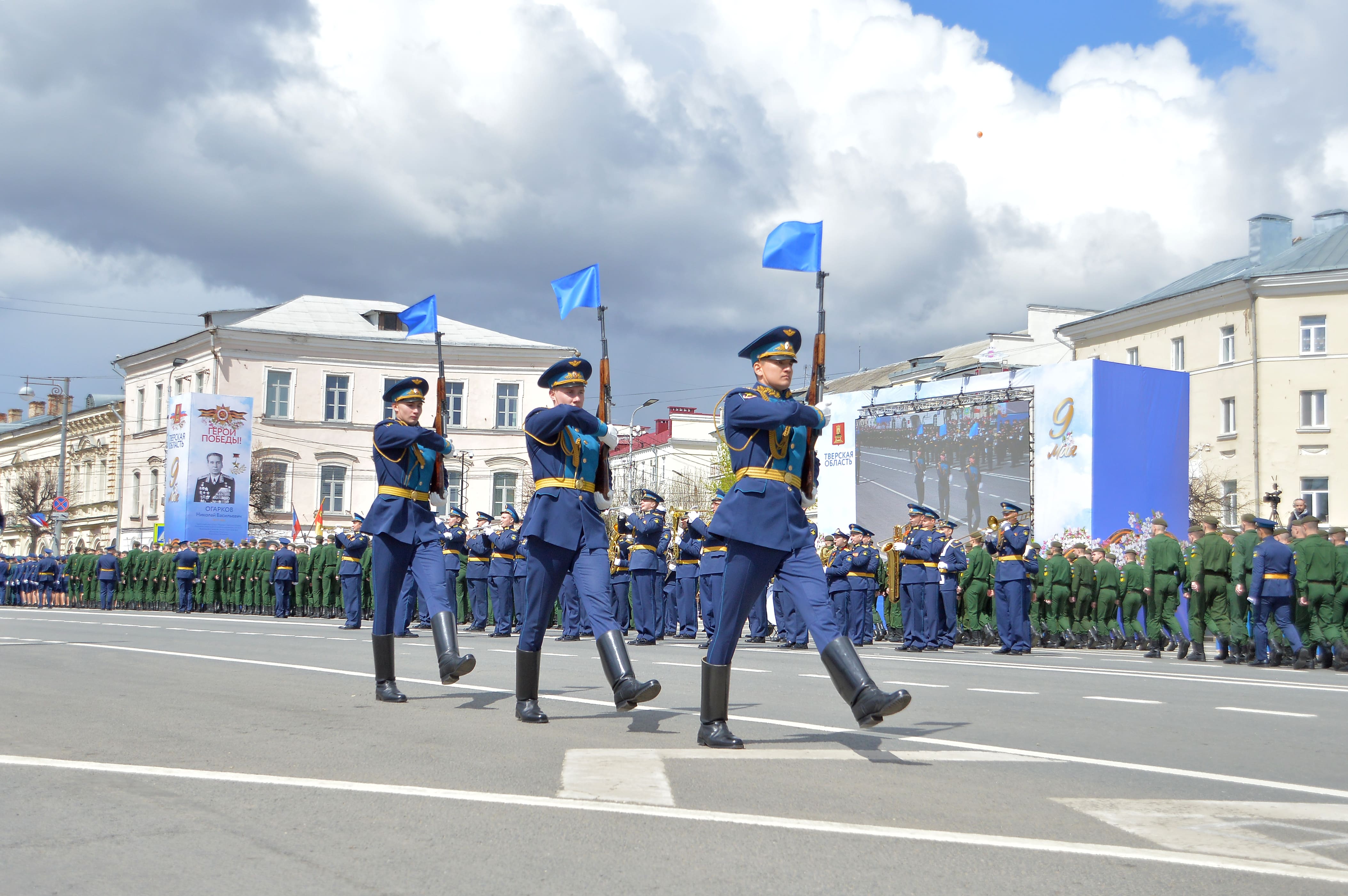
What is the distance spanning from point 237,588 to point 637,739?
27.7m

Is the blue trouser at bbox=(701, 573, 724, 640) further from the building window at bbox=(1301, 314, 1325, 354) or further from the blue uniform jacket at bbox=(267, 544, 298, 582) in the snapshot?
the building window at bbox=(1301, 314, 1325, 354)

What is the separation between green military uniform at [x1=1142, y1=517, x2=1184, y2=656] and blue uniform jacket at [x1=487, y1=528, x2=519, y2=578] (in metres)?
9.04

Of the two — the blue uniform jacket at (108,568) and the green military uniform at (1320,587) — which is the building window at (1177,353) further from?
the green military uniform at (1320,587)

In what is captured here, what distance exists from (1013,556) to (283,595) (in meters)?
17.6

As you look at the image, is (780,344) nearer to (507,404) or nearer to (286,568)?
(286,568)

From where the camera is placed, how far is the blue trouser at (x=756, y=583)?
21.7ft

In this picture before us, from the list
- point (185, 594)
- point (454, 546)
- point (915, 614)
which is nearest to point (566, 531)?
point (915, 614)

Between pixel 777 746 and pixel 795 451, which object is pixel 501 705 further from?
pixel 795 451

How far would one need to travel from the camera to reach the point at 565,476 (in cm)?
786

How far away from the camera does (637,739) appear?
6.99 meters

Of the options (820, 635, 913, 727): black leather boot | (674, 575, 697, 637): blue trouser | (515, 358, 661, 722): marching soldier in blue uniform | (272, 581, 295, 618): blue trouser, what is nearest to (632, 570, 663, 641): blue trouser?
(674, 575, 697, 637): blue trouser

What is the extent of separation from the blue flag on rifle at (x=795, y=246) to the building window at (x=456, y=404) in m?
51.4

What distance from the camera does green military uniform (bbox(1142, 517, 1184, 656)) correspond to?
17656 millimetres

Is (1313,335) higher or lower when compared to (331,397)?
higher
